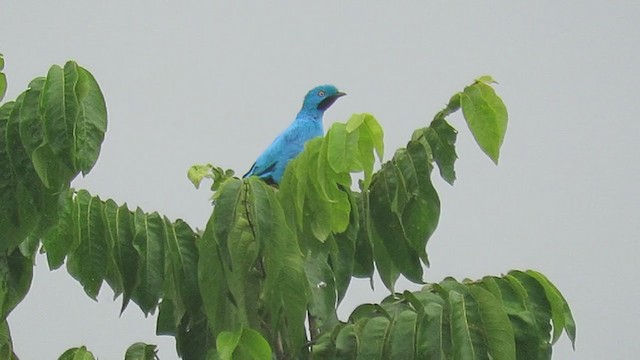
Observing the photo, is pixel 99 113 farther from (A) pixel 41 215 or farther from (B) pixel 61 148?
(A) pixel 41 215

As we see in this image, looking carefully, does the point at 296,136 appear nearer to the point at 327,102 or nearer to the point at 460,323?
the point at 327,102

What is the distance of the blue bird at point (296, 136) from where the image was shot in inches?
118

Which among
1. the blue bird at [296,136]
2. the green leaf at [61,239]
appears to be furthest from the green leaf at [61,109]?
the blue bird at [296,136]

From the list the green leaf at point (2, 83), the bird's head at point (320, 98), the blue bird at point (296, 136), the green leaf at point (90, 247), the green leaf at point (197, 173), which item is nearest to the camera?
the green leaf at point (2, 83)

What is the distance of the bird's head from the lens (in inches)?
143

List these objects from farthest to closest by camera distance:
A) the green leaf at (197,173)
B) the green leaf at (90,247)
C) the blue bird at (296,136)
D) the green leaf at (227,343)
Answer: the blue bird at (296,136)
the green leaf at (197,173)
the green leaf at (90,247)
the green leaf at (227,343)

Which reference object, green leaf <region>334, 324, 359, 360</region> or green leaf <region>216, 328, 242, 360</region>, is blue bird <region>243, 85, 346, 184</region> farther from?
A: green leaf <region>216, 328, 242, 360</region>

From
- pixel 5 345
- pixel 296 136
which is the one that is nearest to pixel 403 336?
pixel 5 345

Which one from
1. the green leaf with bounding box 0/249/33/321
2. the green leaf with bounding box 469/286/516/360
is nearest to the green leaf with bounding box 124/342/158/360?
the green leaf with bounding box 0/249/33/321

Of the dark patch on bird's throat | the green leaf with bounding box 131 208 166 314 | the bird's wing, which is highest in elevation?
the dark patch on bird's throat

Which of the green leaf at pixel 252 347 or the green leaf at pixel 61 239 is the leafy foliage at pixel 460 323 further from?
the green leaf at pixel 61 239

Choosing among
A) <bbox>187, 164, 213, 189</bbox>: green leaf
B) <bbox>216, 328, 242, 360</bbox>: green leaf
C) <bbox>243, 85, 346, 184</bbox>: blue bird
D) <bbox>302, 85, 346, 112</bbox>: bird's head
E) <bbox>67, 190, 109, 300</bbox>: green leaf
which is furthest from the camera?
<bbox>302, 85, 346, 112</bbox>: bird's head

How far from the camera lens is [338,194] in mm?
1816

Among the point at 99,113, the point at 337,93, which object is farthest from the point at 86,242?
the point at 337,93
